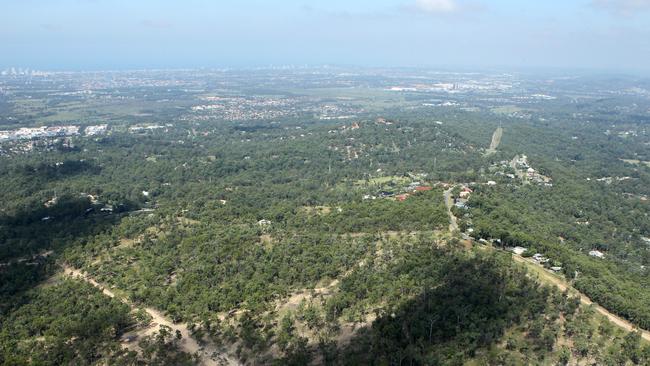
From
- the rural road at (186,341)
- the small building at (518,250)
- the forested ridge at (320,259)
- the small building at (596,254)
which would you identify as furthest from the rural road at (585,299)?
the rural road at (186,341)

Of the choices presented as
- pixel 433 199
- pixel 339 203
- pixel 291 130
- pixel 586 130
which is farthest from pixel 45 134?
pixel 586 130

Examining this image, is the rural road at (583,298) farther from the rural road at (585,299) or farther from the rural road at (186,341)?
the rural road at (186,341)

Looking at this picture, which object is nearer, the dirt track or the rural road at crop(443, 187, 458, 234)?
the rural road at crop(443, 187, 458, 234)

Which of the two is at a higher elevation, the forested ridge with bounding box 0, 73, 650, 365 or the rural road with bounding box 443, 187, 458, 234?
the rural road with bounding box 443, 187, 458, 234

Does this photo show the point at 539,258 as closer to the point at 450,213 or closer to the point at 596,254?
the point at 596,254

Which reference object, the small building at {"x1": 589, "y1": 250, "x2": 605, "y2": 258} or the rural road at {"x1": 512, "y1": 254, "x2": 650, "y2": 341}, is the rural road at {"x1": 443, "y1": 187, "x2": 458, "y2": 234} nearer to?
the rural road at {"x1": 512, "y1": 254, "x2": 650, "y2": 341}

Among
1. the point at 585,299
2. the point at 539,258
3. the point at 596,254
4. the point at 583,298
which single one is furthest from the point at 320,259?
the point at 596,254

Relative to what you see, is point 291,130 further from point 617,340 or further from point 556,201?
point 617,340

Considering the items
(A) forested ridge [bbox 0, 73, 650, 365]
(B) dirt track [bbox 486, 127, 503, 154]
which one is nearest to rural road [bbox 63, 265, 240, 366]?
(A) forested ridge [bbox 0, 73, 650, 365]

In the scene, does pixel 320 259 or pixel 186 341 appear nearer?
pixel 186 341

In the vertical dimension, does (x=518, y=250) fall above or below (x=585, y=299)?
above

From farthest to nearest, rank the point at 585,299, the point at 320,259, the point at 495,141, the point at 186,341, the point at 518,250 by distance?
the point at 495,141, the point at 518,250, the point at 320,259, the point at 585,299, the point at 186,341
